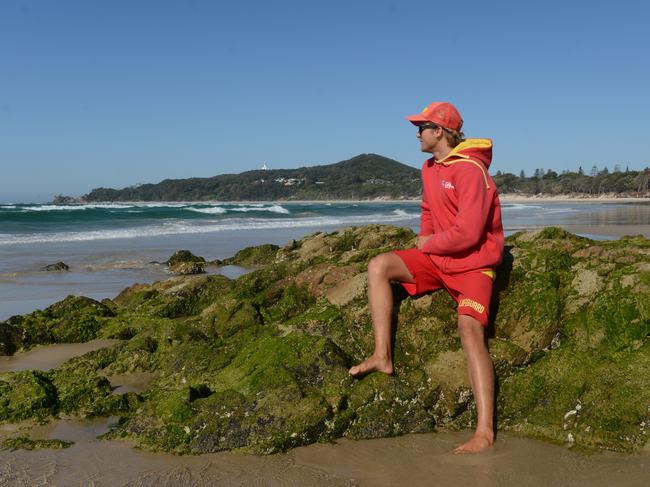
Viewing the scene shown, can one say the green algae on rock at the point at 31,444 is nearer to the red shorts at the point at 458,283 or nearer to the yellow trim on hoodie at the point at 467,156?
the red shorts at the point at 458,283

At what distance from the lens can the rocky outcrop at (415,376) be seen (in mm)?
4297

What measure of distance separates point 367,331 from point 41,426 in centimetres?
283

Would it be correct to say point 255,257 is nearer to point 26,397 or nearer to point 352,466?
point 26,397

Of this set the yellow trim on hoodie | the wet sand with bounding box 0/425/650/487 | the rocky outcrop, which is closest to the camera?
the wet sand with bounding box 0/425/650/487

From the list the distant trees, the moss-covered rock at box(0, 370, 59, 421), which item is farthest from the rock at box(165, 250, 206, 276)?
the distant trees

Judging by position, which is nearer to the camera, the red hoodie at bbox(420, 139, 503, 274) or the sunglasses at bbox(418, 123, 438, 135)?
the red hoodie at bbox(420, 139, 503, 274)

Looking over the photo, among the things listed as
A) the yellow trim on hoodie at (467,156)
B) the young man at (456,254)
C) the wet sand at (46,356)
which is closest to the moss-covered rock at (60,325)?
the wet sand at (46,356)

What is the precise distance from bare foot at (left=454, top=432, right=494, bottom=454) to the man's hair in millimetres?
2297

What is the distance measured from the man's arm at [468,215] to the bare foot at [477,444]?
1.37 m

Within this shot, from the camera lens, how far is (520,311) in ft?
16.2

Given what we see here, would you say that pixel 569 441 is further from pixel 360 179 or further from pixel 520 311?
pixel 360 179

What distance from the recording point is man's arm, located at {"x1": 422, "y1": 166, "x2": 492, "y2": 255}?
443 centimetres

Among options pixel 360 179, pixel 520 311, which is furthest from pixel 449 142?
pixel 360 179

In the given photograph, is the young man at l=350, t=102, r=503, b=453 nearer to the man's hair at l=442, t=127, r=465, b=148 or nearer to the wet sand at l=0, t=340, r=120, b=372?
the man's hair at l=442, t=127, r=465, b=148
